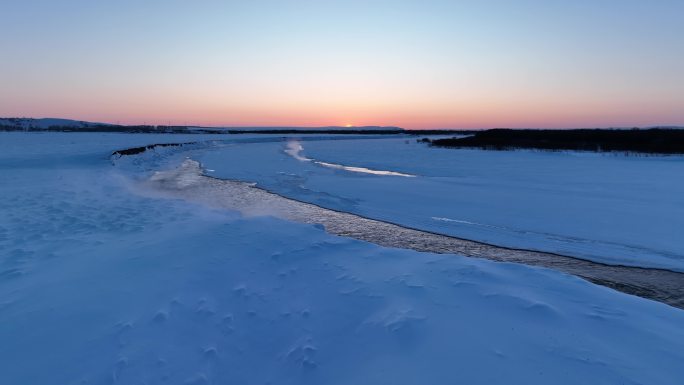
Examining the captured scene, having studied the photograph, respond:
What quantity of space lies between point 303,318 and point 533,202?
9.96 m

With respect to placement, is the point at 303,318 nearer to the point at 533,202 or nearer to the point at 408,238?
the point at 408,238

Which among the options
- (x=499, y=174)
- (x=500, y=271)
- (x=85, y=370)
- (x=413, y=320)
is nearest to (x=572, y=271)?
(x=500, y=271)

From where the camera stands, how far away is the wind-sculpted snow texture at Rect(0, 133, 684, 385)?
3.85 meters

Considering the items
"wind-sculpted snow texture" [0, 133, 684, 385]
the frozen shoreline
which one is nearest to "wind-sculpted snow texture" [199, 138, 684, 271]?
the frozen shoreline

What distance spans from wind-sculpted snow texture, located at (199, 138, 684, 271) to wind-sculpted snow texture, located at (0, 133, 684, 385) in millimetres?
3498

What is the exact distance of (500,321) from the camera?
4.48 metres

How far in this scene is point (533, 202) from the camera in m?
12.6

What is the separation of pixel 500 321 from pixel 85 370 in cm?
424

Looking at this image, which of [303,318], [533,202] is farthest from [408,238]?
[533,202]

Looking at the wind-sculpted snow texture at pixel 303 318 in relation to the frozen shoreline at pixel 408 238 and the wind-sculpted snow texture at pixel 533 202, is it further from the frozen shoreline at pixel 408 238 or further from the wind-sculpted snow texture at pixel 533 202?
the wind-sculpted snow texture at pixel 533 202

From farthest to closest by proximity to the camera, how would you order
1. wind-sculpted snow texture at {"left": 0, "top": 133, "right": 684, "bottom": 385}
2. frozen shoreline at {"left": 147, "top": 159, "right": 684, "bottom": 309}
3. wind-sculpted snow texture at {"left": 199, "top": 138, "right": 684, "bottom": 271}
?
1. wind-sculpted snow texture at {"left": 199, "top": 138, "right": 684, "bottom": 271}
2. frozen shoreline at {"left": 147, "top": 159, "right": 684, "bottom": 309}
3. wind-sculpted snow texture at {"left": 0, "top": 133, "right": 684, "bottom": 385}

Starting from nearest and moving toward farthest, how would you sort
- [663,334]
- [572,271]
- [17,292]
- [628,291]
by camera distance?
[663,334] < [17,292] < [628,291] < [572,271]

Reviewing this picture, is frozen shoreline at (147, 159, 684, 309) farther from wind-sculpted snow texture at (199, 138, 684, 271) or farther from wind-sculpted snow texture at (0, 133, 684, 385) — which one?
wind-sculpted snow texture at (0, 133, 684, 385)

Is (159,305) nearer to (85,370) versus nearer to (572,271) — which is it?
(85,370)
